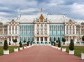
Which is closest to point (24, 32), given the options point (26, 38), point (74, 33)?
point (26, 38)

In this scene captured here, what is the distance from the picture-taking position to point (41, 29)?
116 meters

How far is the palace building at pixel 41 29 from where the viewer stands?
115 metres

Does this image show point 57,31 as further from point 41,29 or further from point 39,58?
point 39,58

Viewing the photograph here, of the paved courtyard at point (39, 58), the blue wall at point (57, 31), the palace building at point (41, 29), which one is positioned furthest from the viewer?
the blue wall at point (57, 31)

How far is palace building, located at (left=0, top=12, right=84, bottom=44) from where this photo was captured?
115 metres

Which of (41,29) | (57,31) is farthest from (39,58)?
(41,29)

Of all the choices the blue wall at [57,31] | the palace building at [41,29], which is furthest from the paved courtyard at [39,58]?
the blue wall at [57,31]

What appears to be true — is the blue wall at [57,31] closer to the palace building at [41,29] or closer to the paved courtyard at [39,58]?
the palace building at [41,29]

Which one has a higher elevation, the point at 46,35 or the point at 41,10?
the point at 41,10

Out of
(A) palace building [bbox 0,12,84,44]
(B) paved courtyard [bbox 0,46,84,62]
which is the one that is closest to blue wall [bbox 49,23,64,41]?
(A) palace building [bbox 0,12,84,44]

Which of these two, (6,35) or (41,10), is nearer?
(6,35)

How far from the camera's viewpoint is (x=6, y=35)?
11456 cm

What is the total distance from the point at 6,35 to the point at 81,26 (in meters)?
28.4

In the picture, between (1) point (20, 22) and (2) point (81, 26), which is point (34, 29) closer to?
(1) point (20, 22)
